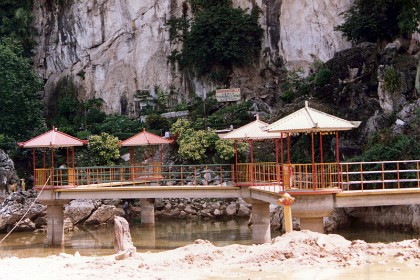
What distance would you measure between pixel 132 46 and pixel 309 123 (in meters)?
31.6

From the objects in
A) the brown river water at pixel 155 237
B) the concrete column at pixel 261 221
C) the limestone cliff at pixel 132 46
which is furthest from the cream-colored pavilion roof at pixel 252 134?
A: the limestone cliff at pixel 132 46

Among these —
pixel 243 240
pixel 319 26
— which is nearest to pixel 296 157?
pixel 243 240

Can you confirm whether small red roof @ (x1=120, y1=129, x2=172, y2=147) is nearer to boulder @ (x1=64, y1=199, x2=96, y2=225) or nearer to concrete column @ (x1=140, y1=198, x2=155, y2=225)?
concrete column @ (x1=140, y1=198, x2=155, y2=225)

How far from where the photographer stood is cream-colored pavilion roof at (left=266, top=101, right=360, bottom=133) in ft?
64.9

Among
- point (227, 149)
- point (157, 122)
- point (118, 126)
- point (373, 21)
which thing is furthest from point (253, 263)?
point (118, 126)

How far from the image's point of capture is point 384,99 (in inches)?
1336

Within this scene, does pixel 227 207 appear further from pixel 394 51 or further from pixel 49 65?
pixel 49 65

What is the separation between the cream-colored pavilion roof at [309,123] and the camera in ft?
64.9

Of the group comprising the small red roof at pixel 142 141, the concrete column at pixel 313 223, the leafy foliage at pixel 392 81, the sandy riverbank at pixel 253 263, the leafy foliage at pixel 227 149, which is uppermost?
the leafy foliage at pixel 392 81

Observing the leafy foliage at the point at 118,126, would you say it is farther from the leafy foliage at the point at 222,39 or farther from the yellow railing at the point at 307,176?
the yellow railing at the point at 307,176

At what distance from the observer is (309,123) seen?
65.5 feet

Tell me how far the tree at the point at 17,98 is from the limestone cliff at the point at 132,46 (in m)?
6.24

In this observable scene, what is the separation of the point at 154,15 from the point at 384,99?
2111 cm

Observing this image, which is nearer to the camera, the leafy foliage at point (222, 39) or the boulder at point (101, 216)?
the boulder at point (101, 216)
